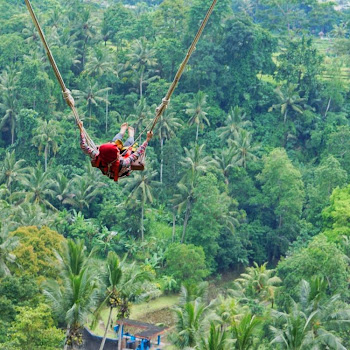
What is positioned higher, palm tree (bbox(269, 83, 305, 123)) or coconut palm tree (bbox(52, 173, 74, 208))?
palm tree (bbox(269, 83, 305, 123))

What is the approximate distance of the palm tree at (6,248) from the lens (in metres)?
34.6

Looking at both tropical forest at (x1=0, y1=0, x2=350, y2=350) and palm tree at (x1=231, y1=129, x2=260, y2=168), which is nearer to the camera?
tropical forest at (x1=0, y1=0, x2=350, y2=350)

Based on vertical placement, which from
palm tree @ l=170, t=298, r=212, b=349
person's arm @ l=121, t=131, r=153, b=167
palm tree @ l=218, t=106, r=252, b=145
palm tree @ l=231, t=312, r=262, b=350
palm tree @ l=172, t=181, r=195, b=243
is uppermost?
person's arm @ l=121, t=131, r=153, b=167

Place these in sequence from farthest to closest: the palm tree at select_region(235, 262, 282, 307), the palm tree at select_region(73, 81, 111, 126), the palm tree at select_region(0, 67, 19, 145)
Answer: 1. the palm tree at select_region(73, 81, 111, 126)
2. the palm tree at select_region(0, 67, 19, 145)
3. the palm tree at select_region(235, 262, 282, 307)

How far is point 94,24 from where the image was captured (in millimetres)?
65000

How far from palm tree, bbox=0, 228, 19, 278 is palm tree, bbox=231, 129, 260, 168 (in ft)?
66.7

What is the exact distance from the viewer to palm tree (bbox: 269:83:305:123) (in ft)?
191

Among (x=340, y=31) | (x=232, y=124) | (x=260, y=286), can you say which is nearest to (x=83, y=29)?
(x=232, y=124)

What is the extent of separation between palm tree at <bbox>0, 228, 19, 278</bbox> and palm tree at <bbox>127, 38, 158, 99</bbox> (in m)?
26.2

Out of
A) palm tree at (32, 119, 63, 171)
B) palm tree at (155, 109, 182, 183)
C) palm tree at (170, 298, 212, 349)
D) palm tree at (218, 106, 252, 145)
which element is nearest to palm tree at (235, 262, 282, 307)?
palm tree at (170, 298, 212, 349)

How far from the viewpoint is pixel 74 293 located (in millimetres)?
29141

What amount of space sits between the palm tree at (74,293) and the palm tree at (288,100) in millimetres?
30105

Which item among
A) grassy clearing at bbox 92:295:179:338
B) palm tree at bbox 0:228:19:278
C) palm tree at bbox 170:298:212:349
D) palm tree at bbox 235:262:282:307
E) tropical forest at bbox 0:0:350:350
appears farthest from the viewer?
grassy clearing at bbox 92:295:179:338

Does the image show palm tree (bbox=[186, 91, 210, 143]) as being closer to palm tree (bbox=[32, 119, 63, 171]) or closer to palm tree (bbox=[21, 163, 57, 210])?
palm tree (bbox=[32, 119, 63, 171])
